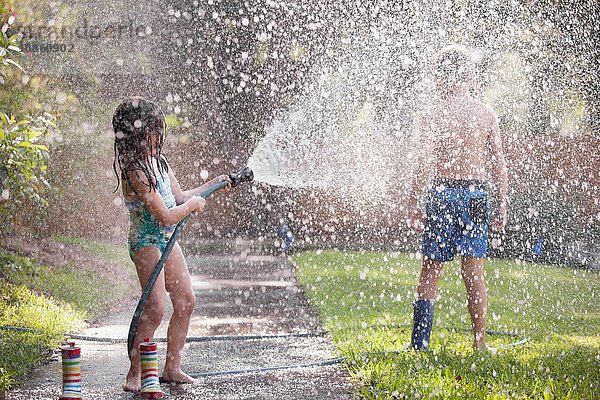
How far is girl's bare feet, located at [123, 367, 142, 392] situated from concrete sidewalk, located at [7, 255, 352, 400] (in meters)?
0.08

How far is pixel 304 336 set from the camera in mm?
5539

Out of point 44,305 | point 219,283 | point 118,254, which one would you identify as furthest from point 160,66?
point 44,305

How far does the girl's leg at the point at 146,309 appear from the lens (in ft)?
12.3

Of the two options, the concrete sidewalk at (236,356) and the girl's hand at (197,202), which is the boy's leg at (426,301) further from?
the girl's hand at (197,202)

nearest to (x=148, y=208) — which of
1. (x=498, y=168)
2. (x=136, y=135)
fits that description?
(x=136, y=135)

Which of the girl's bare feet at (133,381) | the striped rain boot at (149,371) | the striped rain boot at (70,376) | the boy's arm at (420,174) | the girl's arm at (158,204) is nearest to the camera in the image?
the striped rain boot at (70,376)

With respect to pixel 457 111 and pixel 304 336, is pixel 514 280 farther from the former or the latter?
pixel 457 111

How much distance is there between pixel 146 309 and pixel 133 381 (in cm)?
36

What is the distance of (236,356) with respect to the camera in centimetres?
482

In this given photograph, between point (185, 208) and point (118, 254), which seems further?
point (118, 254)

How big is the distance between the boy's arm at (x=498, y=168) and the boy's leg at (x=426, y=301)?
0.43 meters

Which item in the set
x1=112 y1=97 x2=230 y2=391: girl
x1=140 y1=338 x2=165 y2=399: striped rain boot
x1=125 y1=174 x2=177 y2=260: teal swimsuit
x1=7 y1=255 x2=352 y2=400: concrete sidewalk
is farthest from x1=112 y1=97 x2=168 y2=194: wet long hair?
x1=7 y1=255 x2=352 y2=400: concrete sidewalk

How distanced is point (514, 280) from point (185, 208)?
6753mm

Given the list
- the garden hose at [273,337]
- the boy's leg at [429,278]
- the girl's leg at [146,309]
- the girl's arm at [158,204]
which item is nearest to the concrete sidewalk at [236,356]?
the garden hose at [273,337]
